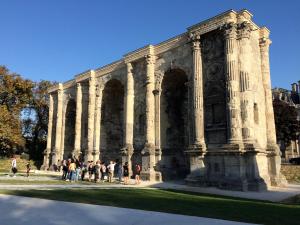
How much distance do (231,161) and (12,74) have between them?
32132 mm

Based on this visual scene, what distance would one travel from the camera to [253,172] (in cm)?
1831

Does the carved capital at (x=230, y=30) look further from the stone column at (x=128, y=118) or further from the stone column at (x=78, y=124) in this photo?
the stone column at (x=78, y=124)

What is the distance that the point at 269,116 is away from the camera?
75.2 ft

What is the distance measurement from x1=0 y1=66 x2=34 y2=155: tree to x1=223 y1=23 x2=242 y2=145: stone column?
87.0ft

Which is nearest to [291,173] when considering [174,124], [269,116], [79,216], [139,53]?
[269,116]

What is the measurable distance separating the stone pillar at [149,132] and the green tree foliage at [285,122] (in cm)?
2641

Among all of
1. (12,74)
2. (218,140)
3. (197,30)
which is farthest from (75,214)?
(12,74)

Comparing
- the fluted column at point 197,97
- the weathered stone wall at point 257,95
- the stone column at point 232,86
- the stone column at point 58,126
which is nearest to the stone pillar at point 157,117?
the fluted column at point 197,97

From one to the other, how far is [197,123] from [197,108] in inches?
38.8

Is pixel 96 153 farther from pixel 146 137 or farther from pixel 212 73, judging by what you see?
pixel 212 73

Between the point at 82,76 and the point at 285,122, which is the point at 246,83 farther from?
the point at 285,122

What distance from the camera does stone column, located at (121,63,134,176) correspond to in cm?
2652

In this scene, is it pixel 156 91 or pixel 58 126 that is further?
pixel 58 126

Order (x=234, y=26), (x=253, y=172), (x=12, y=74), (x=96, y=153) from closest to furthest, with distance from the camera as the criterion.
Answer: (x=253, y=172) < (x=234, y=26) < (x=96, y=153) < (x=12, y=74)
